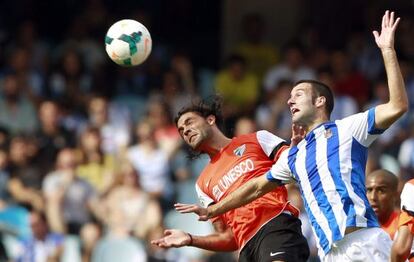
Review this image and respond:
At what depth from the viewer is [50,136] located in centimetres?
1586

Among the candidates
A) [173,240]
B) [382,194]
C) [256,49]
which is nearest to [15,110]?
[256,49]

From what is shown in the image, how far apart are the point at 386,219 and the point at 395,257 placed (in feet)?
4.10

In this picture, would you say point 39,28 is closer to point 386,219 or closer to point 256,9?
point 256,9

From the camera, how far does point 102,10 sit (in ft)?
59.8

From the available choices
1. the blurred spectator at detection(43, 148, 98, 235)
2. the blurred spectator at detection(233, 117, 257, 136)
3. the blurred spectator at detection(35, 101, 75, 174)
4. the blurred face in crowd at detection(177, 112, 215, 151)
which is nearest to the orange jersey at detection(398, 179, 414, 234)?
the blurred face in crowd at detection(177, 112, 215, 151)

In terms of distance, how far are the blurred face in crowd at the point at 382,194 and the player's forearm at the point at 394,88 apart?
1.42 meters

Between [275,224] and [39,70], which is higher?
[39,70]

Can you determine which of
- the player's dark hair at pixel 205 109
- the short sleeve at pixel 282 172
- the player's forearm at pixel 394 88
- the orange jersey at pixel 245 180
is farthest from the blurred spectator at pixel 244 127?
the player's forearm at pixel 394 88

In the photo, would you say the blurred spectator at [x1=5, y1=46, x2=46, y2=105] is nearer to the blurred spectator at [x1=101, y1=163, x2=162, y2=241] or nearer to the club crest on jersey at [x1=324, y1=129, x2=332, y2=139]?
the blurred spectator at [x1=101, y1=163, x2=162, y2=241]

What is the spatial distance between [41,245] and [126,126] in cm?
226

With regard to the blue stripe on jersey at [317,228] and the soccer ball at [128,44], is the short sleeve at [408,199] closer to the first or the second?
the blue stripe on jersey at [317,228]

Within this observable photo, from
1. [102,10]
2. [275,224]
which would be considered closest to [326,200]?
[275,224]

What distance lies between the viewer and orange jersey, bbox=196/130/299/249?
9.00 metres

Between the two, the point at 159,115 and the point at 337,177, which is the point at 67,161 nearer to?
the point at 159,115
